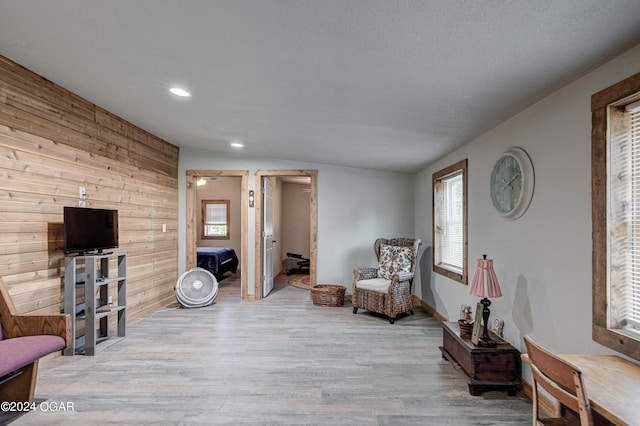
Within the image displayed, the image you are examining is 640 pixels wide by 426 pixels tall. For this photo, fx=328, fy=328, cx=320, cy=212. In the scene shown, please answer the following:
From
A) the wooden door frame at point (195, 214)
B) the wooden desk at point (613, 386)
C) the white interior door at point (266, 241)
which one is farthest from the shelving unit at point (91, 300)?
the wooden desk at point (613, 386)

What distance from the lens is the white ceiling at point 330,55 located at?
1494 mm

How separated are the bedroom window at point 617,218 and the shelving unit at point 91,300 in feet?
13.2

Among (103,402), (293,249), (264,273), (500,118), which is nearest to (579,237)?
(500,118)

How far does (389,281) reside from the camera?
182 inches

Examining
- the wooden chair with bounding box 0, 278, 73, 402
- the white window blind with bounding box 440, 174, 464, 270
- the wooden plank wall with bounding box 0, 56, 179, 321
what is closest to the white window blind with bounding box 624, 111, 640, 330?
the white window blind with bounding box 440, 174, 464, 270

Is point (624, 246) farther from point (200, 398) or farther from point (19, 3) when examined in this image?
point (19, 3)

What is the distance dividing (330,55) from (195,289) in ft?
13.9

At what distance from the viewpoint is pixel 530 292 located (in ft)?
7.99

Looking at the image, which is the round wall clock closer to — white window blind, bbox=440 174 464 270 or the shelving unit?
white window blind, bbox=440 174 464 270

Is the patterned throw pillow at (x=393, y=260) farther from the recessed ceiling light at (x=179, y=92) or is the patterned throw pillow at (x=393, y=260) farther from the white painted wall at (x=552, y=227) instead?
the recessed ceiling light at (x=179, y=92)

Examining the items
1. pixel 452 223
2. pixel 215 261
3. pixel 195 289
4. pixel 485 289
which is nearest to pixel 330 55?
pixel 485 289

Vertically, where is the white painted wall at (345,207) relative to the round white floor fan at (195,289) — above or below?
above

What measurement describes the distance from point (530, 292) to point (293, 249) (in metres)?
6.96

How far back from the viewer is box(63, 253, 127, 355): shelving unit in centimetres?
311
